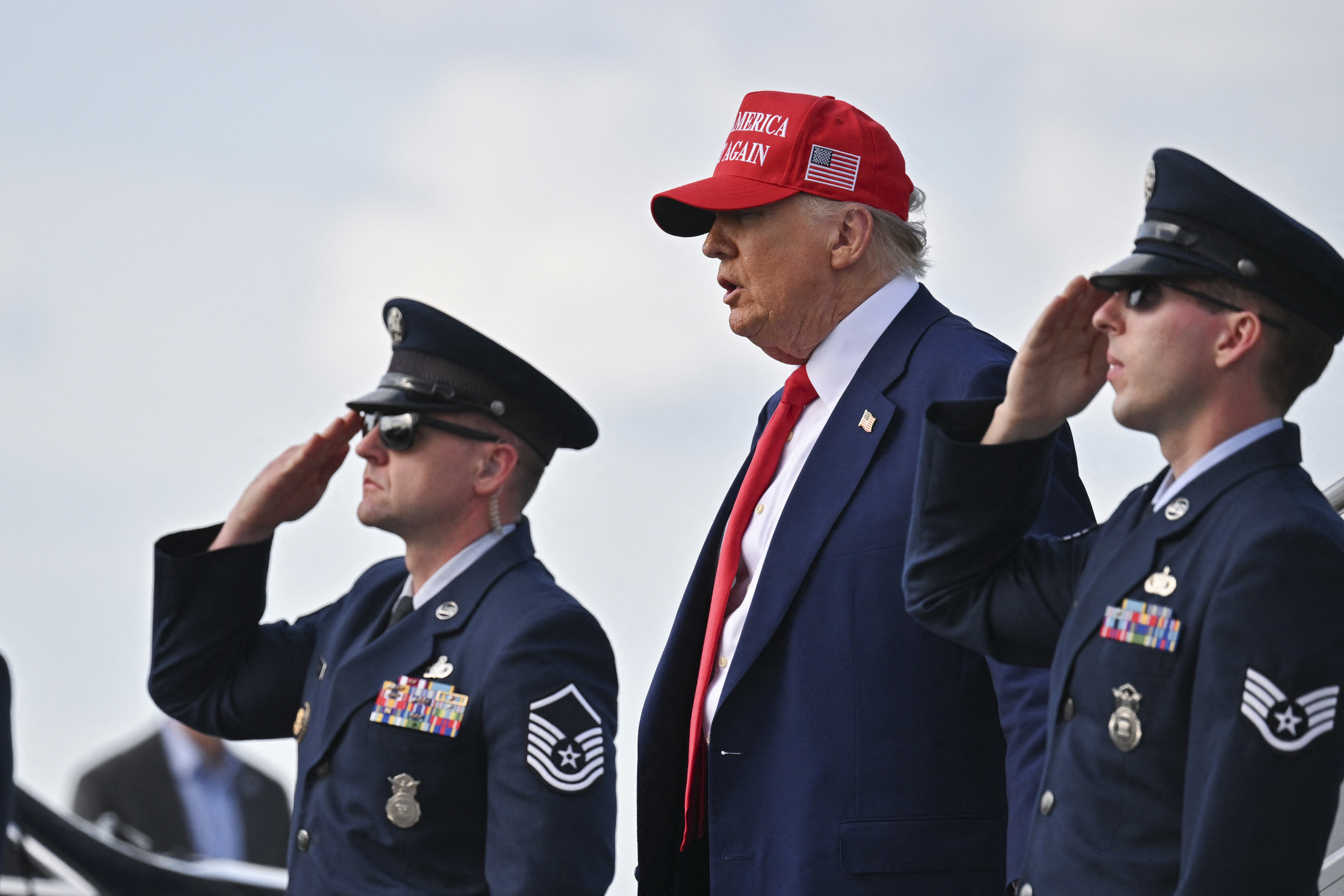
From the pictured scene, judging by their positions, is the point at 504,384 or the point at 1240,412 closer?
the point at 1240,412

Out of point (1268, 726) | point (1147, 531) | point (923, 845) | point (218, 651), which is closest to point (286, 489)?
point (218, 651)

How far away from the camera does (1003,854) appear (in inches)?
97.5

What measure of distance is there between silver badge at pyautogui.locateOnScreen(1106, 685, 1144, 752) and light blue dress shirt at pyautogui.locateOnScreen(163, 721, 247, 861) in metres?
5.23

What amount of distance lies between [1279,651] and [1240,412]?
0.33m

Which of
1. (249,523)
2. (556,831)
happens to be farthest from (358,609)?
(556,831)

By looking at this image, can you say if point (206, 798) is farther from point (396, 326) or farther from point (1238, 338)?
point (1238, 338)

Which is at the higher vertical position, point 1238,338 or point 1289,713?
point 1238,338

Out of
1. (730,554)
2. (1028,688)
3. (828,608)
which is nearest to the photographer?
(1028,688)

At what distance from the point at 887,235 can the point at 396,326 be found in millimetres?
958

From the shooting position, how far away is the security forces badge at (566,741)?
105 inches

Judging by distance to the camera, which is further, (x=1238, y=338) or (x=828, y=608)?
(x=828, y=608)

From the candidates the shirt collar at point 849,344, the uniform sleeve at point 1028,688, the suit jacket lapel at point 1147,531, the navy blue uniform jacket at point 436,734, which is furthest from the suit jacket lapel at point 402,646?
the suit jacket lapel at point 1147,531

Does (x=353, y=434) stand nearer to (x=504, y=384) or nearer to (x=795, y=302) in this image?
(x=504, y=384)

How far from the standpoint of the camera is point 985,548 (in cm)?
215
